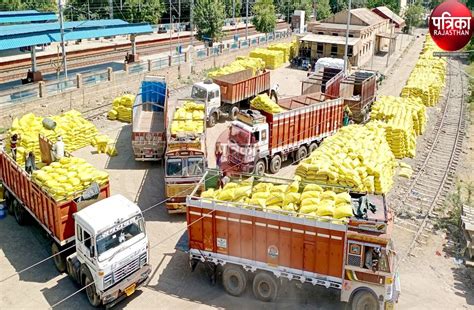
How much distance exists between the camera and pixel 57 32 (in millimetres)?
35781

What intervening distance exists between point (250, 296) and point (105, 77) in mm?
24477

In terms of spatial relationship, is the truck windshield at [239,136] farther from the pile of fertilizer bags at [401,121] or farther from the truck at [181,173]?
the pile of fertilizer bags at [401,121]

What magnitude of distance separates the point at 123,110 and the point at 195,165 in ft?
44.1

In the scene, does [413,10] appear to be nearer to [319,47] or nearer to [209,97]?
[319,47]

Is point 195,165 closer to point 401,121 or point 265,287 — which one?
point 265,287

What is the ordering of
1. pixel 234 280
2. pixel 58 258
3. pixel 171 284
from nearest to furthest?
pixel 234 280
pixel 171 284
pixel 58 258

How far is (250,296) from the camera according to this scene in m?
14.1

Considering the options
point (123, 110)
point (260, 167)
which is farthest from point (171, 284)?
point (123, 110)

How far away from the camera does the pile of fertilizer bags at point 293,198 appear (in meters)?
13.1

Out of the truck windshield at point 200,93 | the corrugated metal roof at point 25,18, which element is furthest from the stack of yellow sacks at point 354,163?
the corrugated metal roof at point 25,18

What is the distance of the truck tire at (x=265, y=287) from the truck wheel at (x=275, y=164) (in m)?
9.64

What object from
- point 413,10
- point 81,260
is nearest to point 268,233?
point 81,260

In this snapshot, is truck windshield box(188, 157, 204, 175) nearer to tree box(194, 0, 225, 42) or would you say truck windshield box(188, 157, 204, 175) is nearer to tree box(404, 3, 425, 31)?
tree box(194, 0, 225, 42)

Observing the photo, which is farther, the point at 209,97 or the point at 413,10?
the point at 413,10
